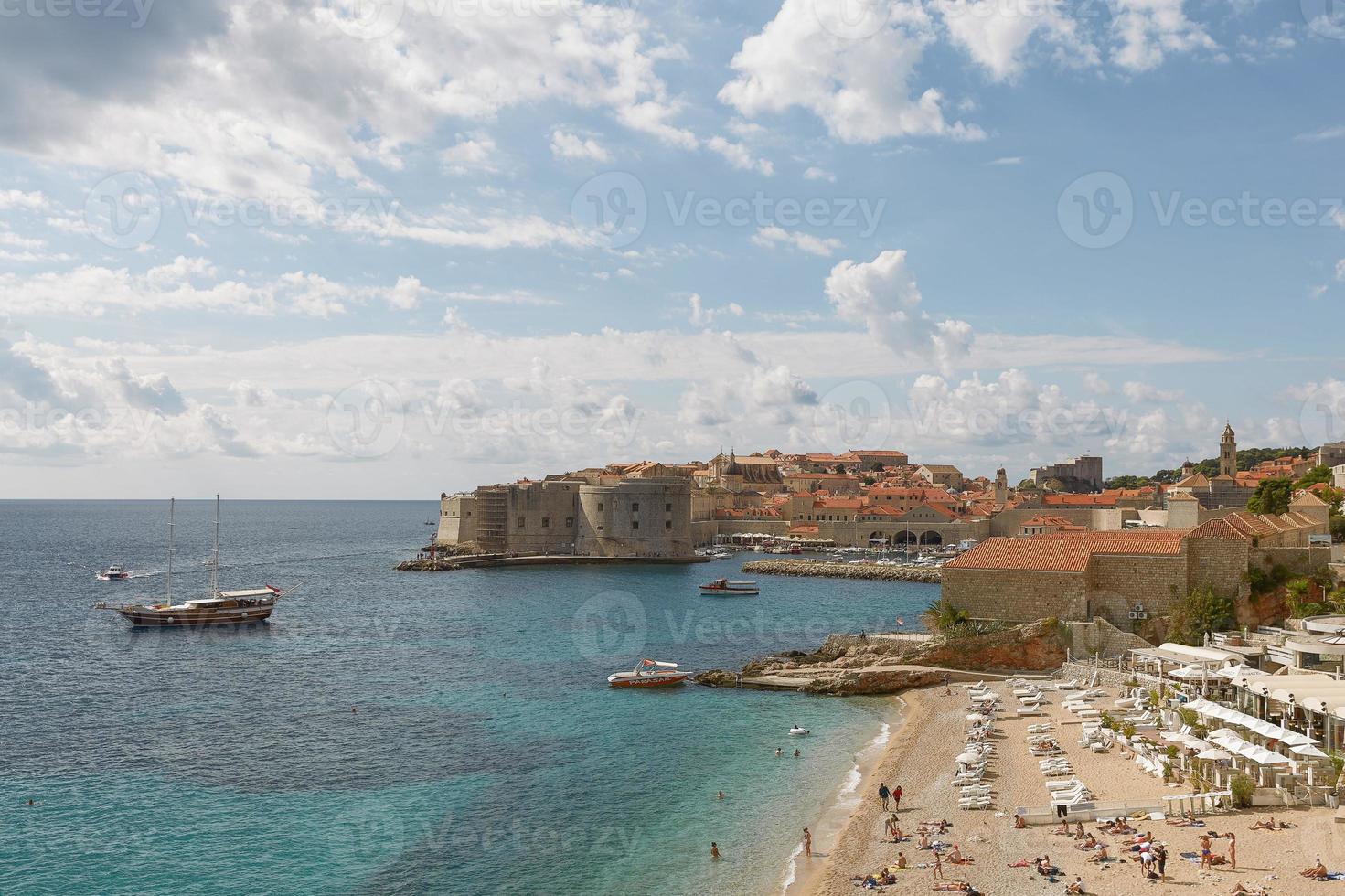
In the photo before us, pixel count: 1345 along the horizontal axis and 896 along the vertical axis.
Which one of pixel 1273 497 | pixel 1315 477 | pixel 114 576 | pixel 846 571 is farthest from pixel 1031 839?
pixel 114 576

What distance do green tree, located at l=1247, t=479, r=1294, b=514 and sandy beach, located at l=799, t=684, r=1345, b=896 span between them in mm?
30606

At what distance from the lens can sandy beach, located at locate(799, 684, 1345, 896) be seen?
14.4 meters

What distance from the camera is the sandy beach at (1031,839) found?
14438 millimetres

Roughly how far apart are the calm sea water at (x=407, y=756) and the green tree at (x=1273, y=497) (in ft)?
57.5

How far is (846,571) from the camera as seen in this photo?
235ft

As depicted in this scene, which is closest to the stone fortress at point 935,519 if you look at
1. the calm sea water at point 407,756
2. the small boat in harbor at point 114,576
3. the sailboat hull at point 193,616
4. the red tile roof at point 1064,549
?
the red tile roof at point 1064,549

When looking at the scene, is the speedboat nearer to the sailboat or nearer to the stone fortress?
the stone fortress

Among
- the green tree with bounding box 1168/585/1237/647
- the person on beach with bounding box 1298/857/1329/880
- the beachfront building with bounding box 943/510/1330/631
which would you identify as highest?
the beachfront building with bounding box 943/510/1330/631

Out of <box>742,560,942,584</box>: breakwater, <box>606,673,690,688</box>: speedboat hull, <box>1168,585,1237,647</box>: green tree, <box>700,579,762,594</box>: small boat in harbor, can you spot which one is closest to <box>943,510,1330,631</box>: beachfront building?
<box>1168,585,1237,647</box>: green tree

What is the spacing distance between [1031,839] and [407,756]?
46.6 ft

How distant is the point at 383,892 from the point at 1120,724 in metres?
16.3

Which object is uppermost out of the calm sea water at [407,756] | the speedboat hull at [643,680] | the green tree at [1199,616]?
the green tree at [1199,616]

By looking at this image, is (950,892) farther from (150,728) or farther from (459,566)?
(459,566)

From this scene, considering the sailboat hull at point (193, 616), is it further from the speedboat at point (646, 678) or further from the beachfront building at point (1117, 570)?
the beachfront building at point (1117, 570)
